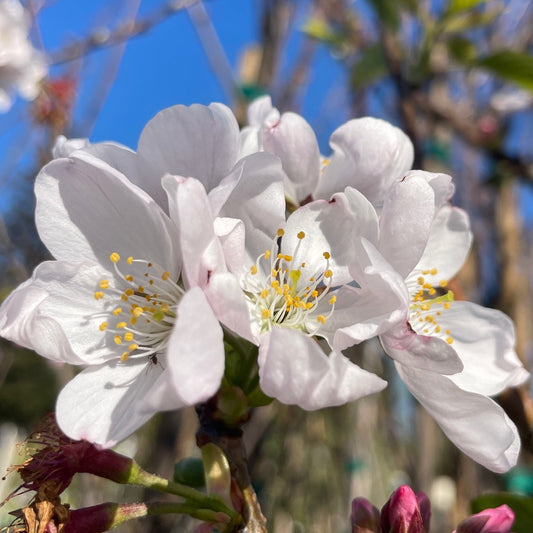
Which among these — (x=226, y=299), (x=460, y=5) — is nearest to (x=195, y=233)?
(x=226, y=299)

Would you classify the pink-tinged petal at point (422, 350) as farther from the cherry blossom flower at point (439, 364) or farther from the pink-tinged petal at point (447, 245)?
the pink-tinged petal at point (447, 245)

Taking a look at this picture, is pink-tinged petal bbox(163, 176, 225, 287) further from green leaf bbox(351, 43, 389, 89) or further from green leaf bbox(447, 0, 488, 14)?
green leaf bbox(351, 43, 389, 89)

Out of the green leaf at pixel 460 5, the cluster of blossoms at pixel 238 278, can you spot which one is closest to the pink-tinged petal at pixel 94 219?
the cluster of blossoms at pixel 238 278

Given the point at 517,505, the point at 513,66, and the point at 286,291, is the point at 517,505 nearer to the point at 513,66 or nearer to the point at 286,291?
the point at 286,291

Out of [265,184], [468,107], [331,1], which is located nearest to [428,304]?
[265,184]

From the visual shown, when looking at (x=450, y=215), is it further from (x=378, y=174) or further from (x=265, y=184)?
(x=265, y=184)
